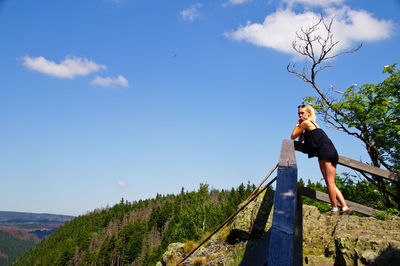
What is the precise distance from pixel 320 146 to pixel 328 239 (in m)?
1.44

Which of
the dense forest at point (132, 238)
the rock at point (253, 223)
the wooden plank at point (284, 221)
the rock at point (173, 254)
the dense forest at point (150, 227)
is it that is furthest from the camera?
the dense forest at point (132, 238)

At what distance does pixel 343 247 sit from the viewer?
109 inches

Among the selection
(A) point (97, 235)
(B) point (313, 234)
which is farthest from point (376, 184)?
(A) point (97, 235)

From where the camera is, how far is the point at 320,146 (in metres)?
4.24

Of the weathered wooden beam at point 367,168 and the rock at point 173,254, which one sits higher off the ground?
the weathered wooden beam at point 367,168

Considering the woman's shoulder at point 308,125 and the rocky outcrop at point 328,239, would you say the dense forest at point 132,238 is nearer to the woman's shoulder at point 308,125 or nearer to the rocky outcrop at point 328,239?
the rocky outcrop at point 328,239

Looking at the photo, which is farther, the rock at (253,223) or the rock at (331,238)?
the rock at (253,223)

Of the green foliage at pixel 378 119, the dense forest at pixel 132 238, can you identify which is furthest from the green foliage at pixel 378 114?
the dense forest at pixel 132 238

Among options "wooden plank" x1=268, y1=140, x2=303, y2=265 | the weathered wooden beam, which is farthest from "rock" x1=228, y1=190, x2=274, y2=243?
"wooden plank" x1=268, y1=140, x2=303, y2=265

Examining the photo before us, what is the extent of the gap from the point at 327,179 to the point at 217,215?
124ft

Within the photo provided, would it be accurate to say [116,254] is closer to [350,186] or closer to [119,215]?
[119,215]

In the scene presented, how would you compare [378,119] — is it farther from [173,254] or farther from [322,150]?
[173,254]

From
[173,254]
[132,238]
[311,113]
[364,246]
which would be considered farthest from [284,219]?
[132,238]

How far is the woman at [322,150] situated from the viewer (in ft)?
13.7
